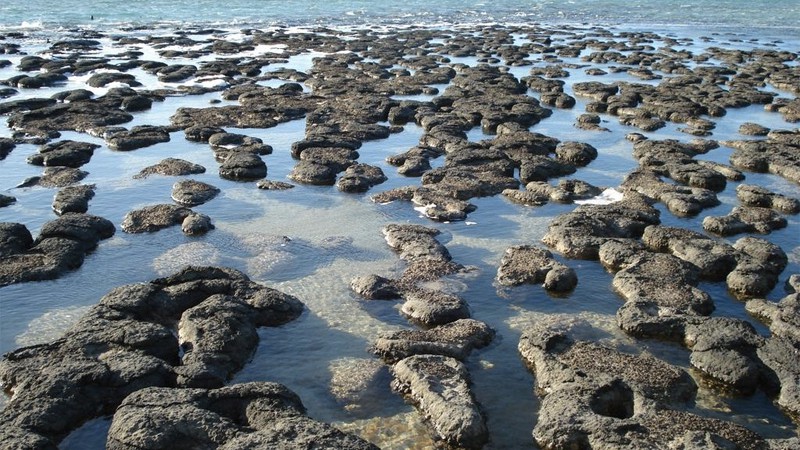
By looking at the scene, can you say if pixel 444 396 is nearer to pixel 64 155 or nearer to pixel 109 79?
pixel 64 155

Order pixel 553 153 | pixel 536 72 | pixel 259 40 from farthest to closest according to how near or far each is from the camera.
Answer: pixel 259 40
pixel 536 72
pixel 553 153

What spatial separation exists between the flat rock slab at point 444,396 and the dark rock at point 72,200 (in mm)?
10796

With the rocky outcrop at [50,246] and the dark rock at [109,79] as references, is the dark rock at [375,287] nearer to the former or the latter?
the rocky outcrop at [50,246]

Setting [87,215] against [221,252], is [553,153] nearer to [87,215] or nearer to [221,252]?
[221,252]

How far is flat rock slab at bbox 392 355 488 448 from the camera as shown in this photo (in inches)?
383

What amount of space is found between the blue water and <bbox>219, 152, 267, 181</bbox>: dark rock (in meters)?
52.9

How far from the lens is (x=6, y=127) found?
26406 mm

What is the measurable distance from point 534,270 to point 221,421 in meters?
7.52

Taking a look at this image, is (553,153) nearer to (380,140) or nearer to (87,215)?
(380,140)

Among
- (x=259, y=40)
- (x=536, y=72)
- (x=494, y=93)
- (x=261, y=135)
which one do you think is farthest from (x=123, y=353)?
(x=259, y=40)

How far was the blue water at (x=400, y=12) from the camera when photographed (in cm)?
7350

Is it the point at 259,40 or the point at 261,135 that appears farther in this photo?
the point at 259,40

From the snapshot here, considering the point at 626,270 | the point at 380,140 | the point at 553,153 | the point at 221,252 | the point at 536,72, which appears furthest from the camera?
the point at 536,72

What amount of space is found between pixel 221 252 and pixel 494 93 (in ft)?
63.7
